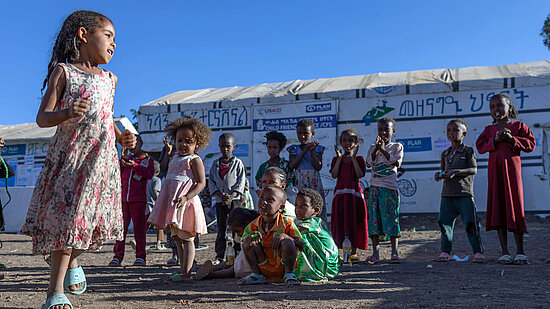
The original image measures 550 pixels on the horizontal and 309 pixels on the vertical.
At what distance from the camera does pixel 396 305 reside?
2592 mm

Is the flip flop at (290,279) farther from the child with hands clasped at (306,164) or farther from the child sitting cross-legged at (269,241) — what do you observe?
the child with hands clasped at (306,164)

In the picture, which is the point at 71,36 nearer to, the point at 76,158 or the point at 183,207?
the point at 76,158

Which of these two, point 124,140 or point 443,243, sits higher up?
point 124,140

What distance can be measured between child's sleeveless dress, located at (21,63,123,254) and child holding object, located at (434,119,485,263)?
3.64m

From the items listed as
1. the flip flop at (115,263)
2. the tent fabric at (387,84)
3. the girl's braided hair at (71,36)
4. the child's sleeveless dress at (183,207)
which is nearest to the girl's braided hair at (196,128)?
the child's sleeveless dress at (183,207)

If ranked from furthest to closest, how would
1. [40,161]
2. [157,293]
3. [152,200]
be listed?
1. [40,161]
2. [152,200]
3. [157,293]

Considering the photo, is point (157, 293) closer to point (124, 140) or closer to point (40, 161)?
point (124, 140)

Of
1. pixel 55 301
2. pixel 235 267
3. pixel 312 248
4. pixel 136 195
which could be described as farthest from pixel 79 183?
pixel 136 195

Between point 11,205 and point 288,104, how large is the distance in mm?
7424

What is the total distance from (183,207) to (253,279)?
0.78m

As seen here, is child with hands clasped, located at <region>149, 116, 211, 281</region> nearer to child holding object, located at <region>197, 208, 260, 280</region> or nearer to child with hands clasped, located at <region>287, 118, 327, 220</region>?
child holding object, located at <region>197, 208, 260, 280</region>

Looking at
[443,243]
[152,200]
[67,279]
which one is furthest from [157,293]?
[152,200]

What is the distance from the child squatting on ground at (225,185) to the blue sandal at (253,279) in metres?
1.81

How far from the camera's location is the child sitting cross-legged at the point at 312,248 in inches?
142
